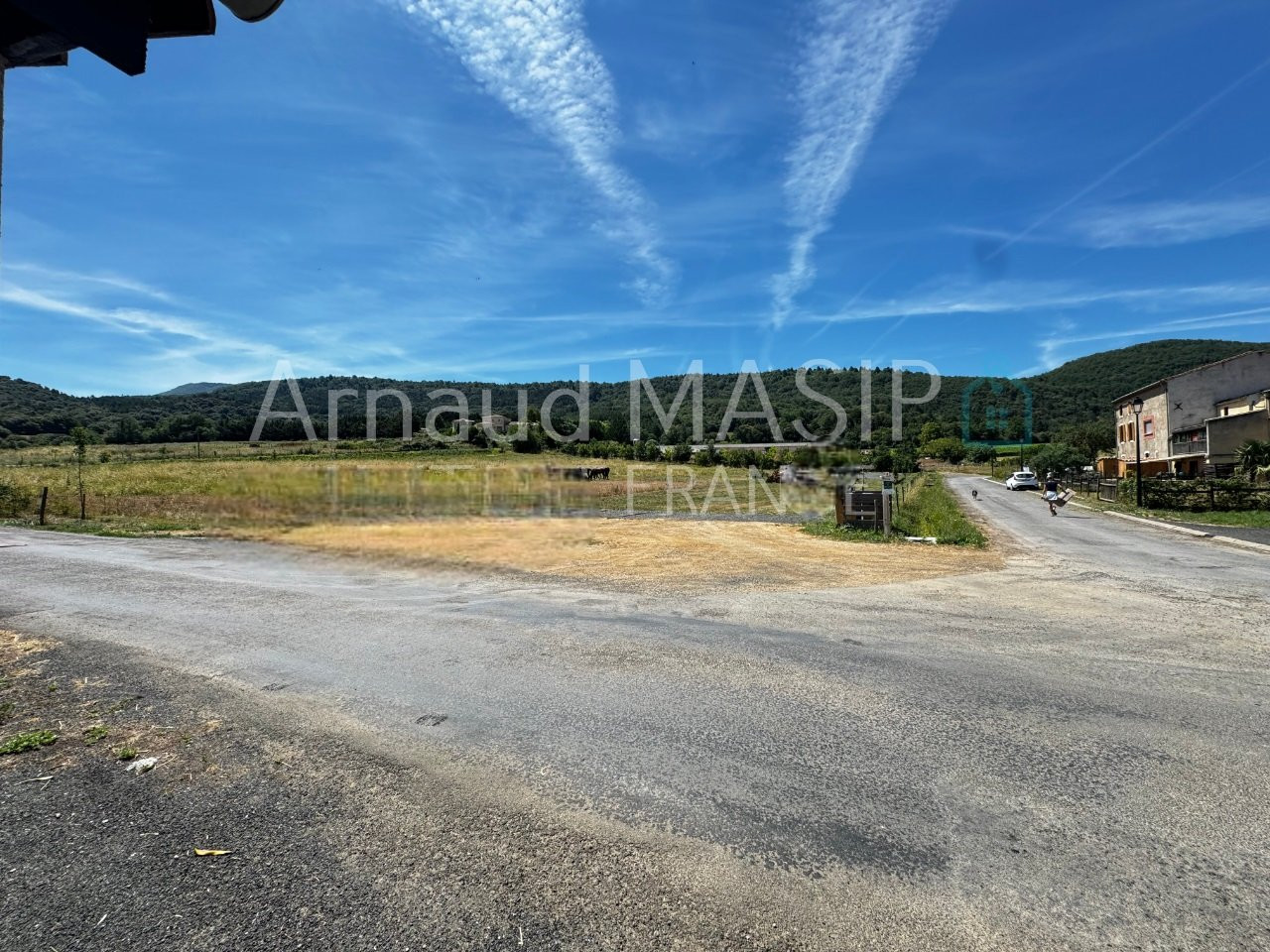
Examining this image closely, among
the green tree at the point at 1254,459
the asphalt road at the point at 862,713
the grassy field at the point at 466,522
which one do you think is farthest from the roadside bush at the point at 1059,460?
the asphalt road at the point at 862,713

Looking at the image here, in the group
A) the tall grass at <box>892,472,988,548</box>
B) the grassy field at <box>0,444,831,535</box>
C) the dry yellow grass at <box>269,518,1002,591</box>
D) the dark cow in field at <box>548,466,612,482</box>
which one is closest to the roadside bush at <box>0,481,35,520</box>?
the grassy field at <box>0,444,831,535</box>

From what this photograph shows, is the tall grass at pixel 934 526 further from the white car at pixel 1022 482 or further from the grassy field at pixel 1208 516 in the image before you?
the white car at pixel 1022 482

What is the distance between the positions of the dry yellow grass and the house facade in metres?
40.6

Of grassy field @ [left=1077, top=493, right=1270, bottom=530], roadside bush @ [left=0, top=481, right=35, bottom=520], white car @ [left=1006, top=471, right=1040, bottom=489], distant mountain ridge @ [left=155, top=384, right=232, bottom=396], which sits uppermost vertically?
distant mountain ridge @ [left=155, top=384, right=232, bottom=396]

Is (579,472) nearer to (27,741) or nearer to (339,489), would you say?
(339,489)

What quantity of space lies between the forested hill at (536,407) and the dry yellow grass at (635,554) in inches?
160

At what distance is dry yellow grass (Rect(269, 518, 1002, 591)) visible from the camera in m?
10.6

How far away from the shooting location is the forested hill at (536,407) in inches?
848

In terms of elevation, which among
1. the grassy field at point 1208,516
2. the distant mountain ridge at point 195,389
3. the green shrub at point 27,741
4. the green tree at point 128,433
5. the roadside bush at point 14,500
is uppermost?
the distant mountain ridge at point 195,389

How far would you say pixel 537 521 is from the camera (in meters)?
16.0

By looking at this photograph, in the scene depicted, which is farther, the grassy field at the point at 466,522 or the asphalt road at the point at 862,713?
the grassy field at the point at 466,522

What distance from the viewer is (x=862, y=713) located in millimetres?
4266

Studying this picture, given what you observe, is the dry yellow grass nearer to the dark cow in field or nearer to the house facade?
the dark cow in field

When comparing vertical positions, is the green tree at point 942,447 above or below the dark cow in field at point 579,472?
above
